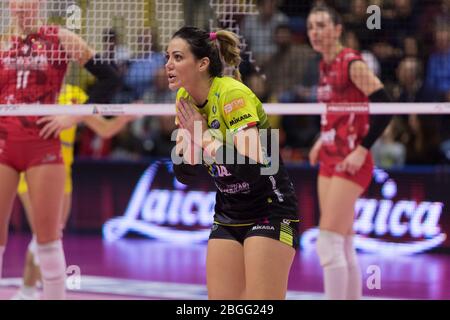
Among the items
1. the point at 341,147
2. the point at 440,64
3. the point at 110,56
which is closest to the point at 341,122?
the point at 341,147

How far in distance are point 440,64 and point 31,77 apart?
6.48 metres

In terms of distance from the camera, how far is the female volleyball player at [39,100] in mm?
7676

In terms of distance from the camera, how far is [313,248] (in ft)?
41.3

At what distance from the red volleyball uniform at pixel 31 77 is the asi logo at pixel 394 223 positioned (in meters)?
5.34

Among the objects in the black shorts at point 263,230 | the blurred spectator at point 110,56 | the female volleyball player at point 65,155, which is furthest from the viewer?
the female volleyball player at point 65,155

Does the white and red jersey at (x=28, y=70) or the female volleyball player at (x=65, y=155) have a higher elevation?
the white and red jersey at (x=28, y=70)

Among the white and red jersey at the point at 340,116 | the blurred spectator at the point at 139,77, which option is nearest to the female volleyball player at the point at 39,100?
the white and red jersey at the point at 340,116

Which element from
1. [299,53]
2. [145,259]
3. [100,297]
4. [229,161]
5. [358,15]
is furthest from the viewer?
[299,53]

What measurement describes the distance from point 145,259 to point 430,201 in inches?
140

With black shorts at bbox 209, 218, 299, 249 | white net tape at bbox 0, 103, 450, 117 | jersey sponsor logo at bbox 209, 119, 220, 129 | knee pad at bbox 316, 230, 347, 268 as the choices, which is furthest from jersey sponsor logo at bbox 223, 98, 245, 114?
knee pad at bbox 316, 230, 347, 268

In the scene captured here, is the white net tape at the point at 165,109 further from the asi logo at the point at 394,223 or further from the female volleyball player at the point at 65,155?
the asi logo at the point at 394,223

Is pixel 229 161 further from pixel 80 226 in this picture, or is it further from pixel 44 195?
pixel 80 226

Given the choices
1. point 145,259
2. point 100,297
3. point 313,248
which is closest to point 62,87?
point 100,297

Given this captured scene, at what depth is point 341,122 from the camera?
8.48 m
